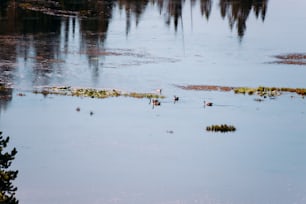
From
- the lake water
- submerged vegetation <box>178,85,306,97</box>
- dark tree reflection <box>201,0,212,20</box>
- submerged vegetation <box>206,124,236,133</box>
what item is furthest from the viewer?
dark tree reflection <box>201,0,212,20</box>

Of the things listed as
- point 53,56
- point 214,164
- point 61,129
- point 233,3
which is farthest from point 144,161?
point 233,3

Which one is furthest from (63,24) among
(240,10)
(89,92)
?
(240,10)

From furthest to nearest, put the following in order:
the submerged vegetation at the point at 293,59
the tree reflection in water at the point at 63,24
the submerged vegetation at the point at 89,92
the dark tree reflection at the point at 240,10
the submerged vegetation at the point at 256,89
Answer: the dark tree reflection at the point at 240,10
the submerged vegetation at the point at 293,59
the tree reflection in water at the point at 63,24
the submerged vegetation at the point at 256,89
the submerged vegetation at the point at 89,92

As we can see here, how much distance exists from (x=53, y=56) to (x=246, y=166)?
82.7 feet

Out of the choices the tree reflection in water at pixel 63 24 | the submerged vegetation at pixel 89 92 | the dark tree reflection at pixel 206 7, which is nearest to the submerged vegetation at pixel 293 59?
the tree reflection in water at pixel 63 24

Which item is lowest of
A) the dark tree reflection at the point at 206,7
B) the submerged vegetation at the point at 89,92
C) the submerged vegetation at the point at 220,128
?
the submerged vegetation at the point at 220,128

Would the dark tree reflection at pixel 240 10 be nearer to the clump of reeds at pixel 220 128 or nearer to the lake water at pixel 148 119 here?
the lake water at pixel 148 119

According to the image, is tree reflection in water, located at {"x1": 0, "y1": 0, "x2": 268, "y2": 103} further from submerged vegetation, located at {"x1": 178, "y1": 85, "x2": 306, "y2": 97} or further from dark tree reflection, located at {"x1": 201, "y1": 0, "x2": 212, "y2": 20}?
submerged vegetation, located at {"x1": 178, "y1": 85, "x2": 306, "y2": 97}

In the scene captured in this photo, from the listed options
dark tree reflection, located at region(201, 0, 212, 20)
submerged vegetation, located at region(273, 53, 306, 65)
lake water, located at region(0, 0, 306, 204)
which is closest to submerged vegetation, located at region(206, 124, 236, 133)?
lake water, located at region(0, 0, 306, 204)

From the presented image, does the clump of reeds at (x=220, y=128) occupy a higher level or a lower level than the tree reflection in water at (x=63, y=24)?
lower

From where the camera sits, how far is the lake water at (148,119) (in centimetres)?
2938

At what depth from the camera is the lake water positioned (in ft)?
96.4

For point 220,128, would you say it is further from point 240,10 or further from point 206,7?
point 206,7

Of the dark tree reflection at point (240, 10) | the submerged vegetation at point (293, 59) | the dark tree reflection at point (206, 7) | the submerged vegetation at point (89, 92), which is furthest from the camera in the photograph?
the dark tree reflection at point (206, 7)
